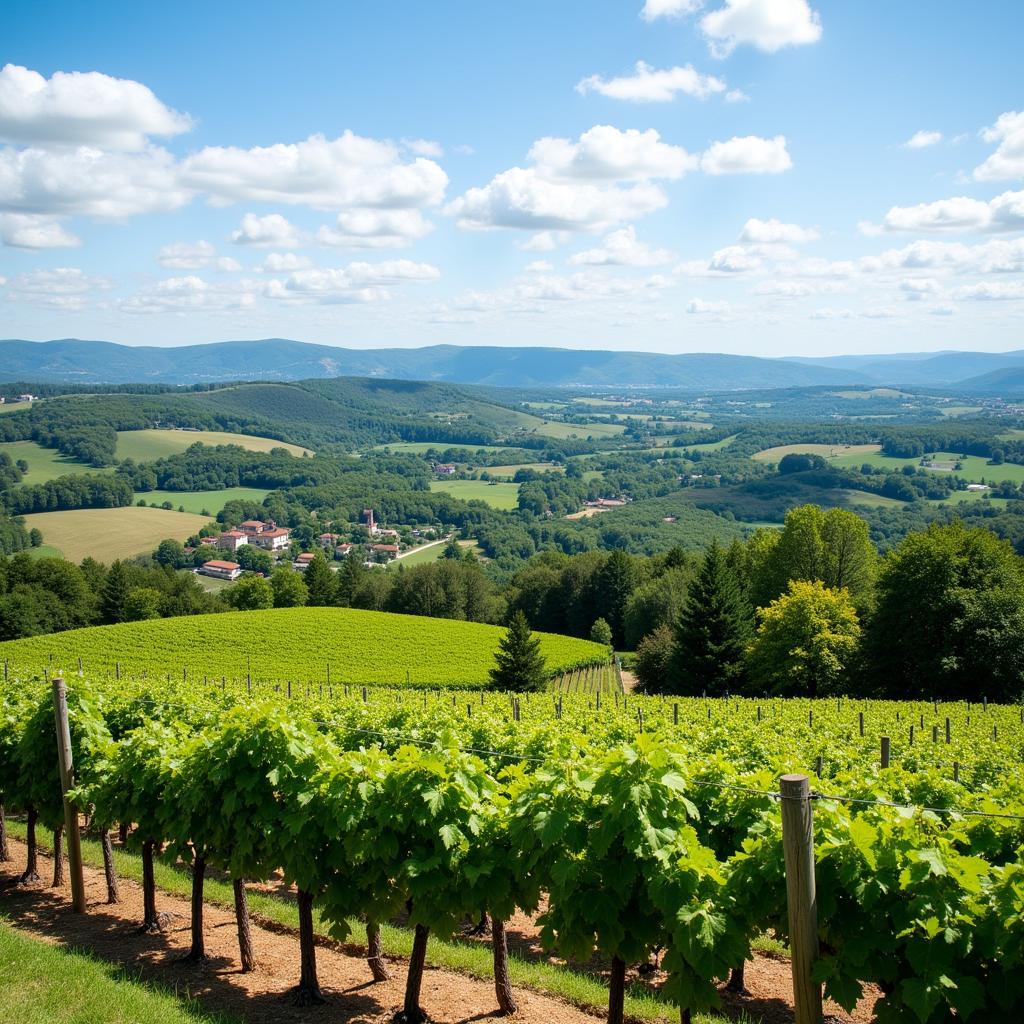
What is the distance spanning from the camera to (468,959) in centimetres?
930

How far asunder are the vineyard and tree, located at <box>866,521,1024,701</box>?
3185cm

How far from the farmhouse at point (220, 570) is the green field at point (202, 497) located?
43.3 meters

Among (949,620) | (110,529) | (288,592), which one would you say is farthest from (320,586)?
(110,529)

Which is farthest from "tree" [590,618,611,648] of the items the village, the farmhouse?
the farmhouse

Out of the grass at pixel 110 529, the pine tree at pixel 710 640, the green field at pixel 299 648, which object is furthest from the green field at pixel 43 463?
the pine tree at pixel 710 640

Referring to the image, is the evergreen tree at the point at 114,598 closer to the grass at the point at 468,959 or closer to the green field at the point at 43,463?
the grass at the point at 468,959

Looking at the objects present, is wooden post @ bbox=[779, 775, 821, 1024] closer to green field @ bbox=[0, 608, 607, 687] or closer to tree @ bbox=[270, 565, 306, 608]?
green field @ bbox=[0, 608, 607, 687]

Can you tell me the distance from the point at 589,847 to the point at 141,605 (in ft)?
238

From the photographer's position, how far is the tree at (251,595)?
78.8 meters

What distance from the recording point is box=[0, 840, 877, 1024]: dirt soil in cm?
808

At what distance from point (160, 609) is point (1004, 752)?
71207 mm

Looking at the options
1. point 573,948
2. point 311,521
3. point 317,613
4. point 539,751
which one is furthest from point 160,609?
point 311,521

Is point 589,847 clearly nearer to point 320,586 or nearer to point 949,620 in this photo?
point 949,620

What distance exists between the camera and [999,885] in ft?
17.6
